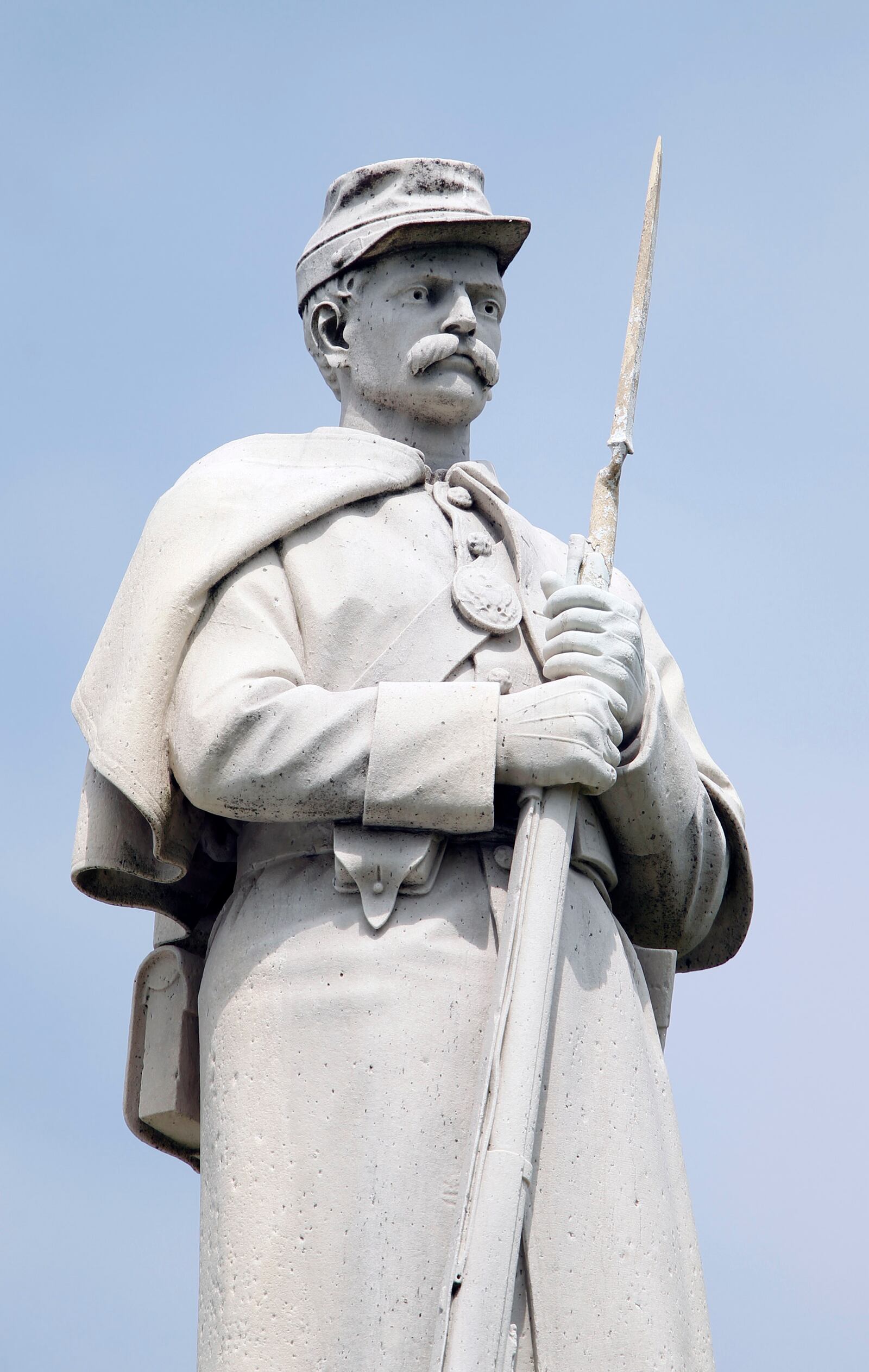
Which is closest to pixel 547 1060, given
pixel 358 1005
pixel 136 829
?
pixel 358 1005

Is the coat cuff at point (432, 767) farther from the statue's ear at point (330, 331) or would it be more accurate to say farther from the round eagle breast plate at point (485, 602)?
the statue's ear at point (330, 331)

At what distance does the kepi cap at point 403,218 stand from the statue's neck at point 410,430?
486 millimetres

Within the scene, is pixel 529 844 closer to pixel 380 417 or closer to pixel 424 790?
pixel 424 790

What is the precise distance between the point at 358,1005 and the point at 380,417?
2.42 metres

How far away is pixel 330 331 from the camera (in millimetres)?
9445

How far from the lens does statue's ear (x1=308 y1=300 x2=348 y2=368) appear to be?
9.37 meters

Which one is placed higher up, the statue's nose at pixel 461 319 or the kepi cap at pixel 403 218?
the kepi cap at pixel 403 218

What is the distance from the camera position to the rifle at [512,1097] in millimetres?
7305

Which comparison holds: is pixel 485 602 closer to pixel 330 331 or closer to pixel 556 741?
pixel 556 741

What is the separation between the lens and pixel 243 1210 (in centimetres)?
778

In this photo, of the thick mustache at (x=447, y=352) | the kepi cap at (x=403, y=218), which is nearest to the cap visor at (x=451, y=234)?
the kepi cap at (x=403, y=218)

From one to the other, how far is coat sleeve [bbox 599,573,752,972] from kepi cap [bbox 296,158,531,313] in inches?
51.9

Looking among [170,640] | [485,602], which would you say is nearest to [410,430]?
[485,602]

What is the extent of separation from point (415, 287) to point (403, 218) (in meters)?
0.25
